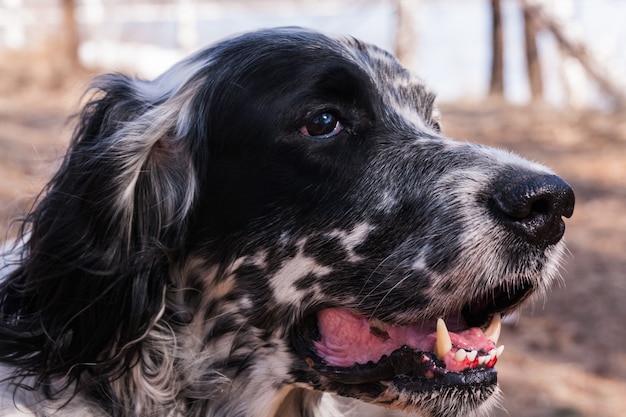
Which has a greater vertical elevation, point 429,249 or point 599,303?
point 429,249

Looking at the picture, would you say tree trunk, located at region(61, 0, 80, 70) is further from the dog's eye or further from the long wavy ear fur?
the dog's eye

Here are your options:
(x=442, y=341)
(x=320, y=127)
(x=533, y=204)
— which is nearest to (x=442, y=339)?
(x=442, y=341)

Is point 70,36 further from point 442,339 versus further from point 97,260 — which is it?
point 442,339

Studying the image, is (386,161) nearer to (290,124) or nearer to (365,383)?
(290,124)

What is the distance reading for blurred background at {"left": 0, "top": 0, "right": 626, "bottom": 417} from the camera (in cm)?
525

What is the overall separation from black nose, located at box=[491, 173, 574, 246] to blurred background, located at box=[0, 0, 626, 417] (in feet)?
3.18

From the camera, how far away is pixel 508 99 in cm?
1216

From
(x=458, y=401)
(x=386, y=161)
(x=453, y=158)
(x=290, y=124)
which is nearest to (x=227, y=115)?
(x=290, y=124)

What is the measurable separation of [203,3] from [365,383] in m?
21.4

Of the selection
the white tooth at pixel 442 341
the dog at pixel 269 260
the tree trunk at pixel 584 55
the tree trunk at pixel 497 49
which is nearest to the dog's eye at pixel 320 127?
the dog at pixel 269 260

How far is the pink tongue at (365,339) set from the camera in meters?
2.50

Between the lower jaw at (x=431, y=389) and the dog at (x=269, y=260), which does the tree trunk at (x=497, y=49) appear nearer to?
the dog at (x=269, y=260)

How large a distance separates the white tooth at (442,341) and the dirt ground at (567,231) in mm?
1306

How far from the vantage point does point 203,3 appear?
22.9 metres
